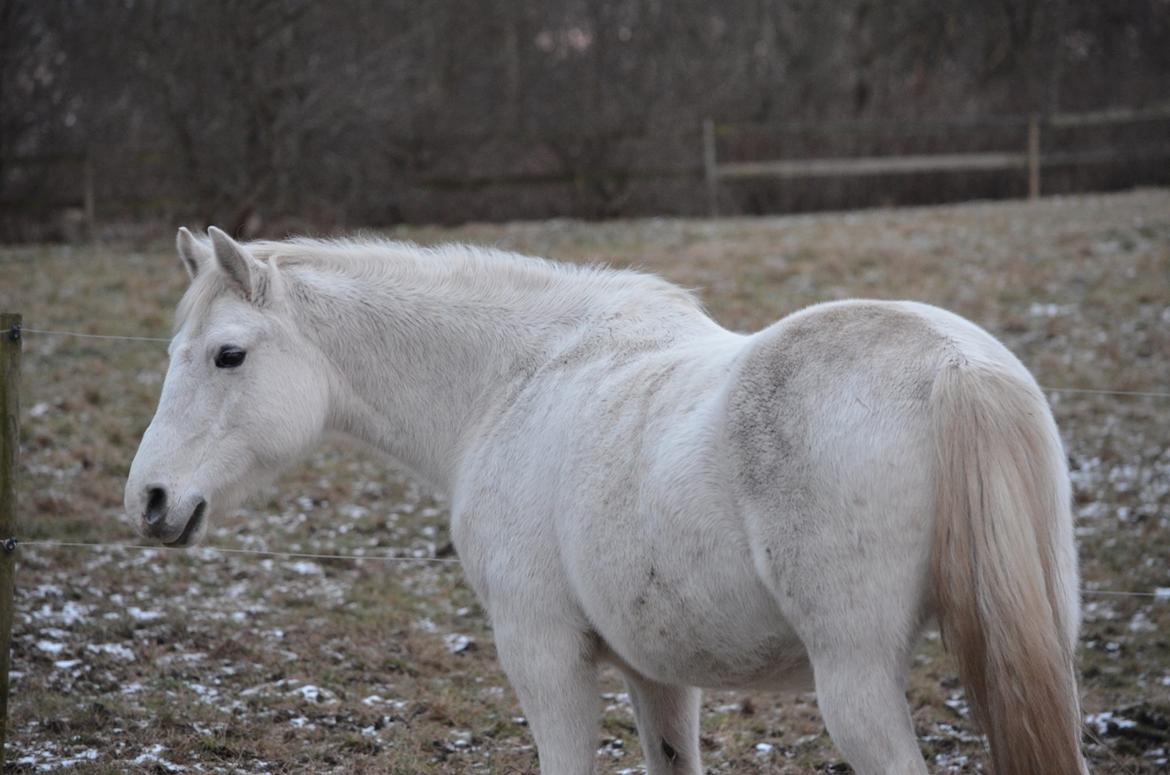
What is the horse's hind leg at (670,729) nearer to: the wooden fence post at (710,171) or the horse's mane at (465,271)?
the horse's mane at (465,271)

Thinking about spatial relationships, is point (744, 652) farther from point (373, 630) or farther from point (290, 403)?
point (373, 630)

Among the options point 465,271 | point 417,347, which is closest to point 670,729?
point 417,347

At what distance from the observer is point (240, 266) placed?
363 centimetres

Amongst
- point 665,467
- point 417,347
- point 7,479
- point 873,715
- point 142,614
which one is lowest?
point 142,614

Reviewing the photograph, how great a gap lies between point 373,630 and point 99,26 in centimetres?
1317

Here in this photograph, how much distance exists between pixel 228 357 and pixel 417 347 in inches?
24.5

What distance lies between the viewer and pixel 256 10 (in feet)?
46.5

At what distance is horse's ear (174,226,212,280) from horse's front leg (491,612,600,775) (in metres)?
1.63

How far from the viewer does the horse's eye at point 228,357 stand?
3590 mm

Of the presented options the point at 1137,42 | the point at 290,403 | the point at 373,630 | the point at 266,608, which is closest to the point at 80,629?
the point at 266,608

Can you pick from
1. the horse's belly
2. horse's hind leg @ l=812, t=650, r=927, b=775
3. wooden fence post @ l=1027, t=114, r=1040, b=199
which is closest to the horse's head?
Answer: the horse's belly

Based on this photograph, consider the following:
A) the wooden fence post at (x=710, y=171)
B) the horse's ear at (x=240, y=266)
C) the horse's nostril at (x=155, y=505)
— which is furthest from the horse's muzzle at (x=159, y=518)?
the wooden fence post at (x=710, y=171)

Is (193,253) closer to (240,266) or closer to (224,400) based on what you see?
(240,266)

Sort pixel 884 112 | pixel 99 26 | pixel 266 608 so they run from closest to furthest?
pixel 266 608 < pixel 99 26 < pixel 884 112
